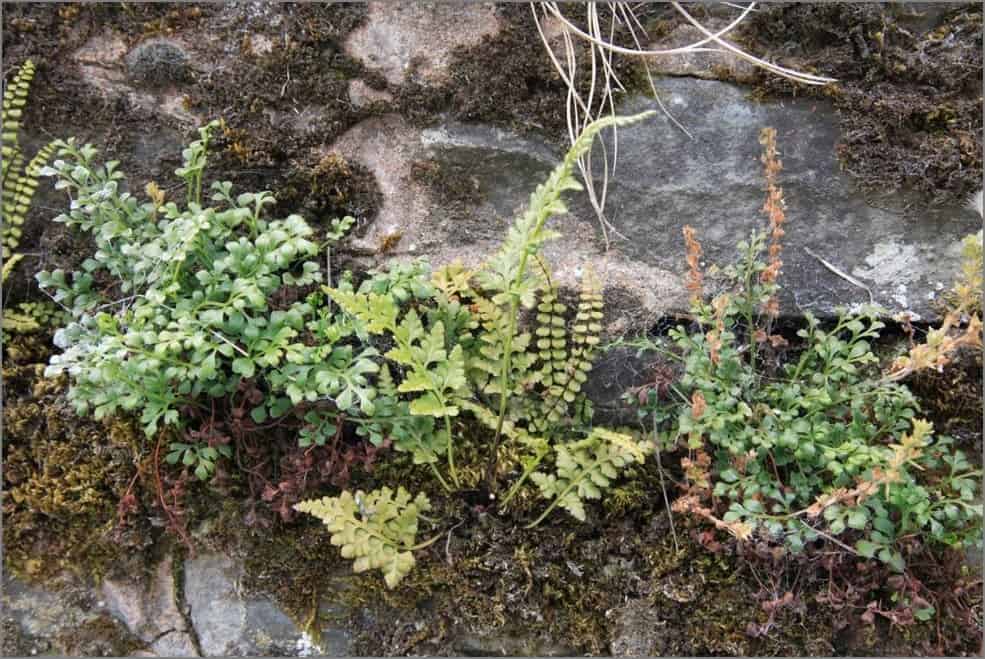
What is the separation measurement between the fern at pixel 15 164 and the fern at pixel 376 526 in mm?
1722

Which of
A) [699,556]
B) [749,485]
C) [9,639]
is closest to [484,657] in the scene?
[699,556]

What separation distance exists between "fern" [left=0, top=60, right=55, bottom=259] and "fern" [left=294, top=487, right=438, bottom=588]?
5.65ft

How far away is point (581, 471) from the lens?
113 inches

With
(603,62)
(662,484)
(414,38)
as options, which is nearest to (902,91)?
(603,62)

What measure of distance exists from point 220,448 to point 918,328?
2735 millimetres

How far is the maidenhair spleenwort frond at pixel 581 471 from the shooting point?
111 inches

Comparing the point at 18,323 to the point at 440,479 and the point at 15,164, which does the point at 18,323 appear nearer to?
the point at 15,164

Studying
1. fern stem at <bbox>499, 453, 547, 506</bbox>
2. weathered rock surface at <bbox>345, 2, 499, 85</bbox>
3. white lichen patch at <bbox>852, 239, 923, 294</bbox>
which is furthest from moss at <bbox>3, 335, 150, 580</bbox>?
white lichen patch at <bbox>852, 239, 923, 294</bbox>

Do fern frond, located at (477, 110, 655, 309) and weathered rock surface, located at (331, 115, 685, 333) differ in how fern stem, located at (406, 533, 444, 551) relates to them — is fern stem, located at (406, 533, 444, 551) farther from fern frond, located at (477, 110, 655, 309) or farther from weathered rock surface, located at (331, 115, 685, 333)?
weathered rock surface, located at (331, 115, 685, 333)

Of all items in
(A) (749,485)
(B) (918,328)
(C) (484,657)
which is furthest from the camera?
(B) (918,328)

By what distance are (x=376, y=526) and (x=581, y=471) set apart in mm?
753

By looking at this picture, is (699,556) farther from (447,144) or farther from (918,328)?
(447,144)

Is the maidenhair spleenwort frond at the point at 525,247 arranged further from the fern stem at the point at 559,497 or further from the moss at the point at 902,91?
the moss at the point at 902,91

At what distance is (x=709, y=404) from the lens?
2.82 meters
